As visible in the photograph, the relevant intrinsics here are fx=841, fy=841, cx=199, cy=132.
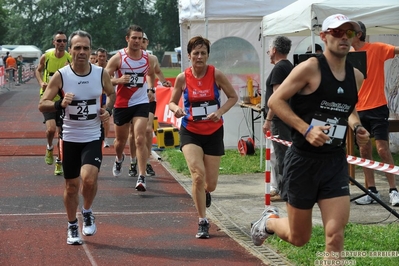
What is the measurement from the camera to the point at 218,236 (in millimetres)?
8648

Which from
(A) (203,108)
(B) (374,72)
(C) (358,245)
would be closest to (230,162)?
(B) (374,72)

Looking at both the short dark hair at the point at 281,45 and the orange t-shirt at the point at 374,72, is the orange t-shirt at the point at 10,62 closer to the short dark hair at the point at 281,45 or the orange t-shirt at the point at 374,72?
the short dark hair at the point at 281,45

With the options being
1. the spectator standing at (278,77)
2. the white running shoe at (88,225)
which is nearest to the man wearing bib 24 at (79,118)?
the white running shoe at (88,225)

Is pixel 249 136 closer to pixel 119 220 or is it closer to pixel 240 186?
pixel 240 186

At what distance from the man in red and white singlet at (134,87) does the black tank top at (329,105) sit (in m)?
5.77

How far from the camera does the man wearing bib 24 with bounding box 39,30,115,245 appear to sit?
8.11 m

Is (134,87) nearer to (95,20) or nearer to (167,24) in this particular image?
(95,20)

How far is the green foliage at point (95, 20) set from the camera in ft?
359

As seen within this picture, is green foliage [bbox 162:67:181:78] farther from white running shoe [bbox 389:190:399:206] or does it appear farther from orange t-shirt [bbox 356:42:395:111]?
white running shoe [bbox 389:190:399:206]

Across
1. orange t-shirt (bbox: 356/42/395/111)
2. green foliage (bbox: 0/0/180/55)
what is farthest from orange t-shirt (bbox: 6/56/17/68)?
green foliage (bbox: 0/0/180/55)

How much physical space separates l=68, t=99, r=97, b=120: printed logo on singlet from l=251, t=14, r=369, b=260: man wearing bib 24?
2.63 metres

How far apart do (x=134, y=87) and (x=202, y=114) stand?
3.24 m

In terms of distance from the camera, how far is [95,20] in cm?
11000

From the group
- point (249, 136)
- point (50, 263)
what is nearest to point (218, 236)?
point (50, 263)
